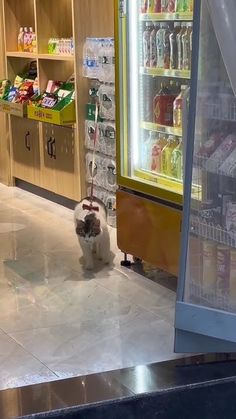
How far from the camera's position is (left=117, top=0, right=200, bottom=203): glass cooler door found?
4.59m

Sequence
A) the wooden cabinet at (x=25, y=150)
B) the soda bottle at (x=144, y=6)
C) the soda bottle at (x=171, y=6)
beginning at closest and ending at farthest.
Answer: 1. the soda bottle at (x=171, y=6)
2. the soda bottle at (x=144, y=6)
3. the wooden cabinet at (x=25, y=150)

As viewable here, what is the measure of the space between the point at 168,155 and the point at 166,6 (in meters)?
0.90

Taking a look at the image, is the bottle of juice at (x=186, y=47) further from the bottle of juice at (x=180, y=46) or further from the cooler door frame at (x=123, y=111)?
the cooler door frame at (x=123, y=111)

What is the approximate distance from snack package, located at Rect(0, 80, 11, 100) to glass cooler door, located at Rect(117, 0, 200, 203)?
2832 millimetres

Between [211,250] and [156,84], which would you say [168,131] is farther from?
[211,250]

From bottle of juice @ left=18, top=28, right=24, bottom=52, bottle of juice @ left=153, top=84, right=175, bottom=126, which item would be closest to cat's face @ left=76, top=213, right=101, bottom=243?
bottle of juice @ left=153, top=84, right=175, bottom=126

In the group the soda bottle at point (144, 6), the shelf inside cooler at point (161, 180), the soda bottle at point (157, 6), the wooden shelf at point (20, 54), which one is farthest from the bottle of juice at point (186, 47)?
the wooden shelf at point (20, 54)

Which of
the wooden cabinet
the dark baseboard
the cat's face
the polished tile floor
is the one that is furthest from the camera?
the wooden cabinet

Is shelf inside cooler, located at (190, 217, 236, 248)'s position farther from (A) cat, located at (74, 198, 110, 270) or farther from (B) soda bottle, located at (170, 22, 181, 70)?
(A) cat, located at (74, 198, 110, 270)

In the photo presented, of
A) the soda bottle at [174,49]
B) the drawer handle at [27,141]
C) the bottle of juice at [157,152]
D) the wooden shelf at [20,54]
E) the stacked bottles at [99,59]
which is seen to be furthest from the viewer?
the drawer handle at [27,141]

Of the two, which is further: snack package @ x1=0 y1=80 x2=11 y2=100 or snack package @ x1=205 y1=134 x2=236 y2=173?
snack package @ x1=0 y1=80 x2=11 y2=100

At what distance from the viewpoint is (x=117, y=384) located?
8.37 ft

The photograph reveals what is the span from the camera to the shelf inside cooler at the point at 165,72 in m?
4.46

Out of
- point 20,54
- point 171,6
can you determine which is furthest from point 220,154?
point 20,54
